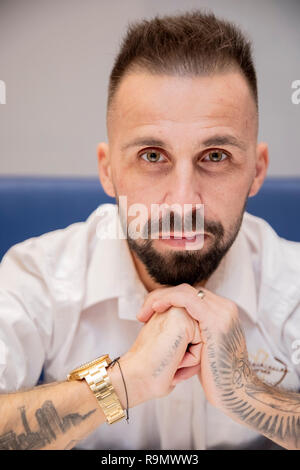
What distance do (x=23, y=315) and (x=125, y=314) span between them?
0.21m

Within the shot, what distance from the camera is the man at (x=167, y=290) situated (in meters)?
0.82

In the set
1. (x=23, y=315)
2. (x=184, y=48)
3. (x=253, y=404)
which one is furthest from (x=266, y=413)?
(x=184, y=48)

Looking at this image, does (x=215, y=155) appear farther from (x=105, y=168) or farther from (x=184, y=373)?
(x=184, y=373)

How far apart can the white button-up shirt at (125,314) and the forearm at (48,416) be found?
0.13 m

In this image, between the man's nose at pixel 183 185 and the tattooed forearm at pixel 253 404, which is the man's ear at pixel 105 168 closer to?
the man's nose at pixel 183 185

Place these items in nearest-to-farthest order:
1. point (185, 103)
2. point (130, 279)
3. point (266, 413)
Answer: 1. point (185, 103)
2. point (266, 413)
3. point (130, 279)

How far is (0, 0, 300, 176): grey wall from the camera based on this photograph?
3.00 feet

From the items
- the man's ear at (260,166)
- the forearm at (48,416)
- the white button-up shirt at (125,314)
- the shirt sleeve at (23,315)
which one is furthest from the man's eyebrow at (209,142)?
the forearm at (48,416)

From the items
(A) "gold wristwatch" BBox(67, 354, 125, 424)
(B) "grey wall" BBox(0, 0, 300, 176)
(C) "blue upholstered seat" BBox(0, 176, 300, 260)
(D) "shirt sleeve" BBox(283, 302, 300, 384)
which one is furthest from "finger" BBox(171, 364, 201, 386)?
(B) "grey wall" BBox(0, 0, 300, 176)

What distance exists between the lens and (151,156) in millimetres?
849

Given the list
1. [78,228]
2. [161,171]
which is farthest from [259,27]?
[78,228]

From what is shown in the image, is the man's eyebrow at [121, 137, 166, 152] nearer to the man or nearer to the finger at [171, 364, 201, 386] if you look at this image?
the man
